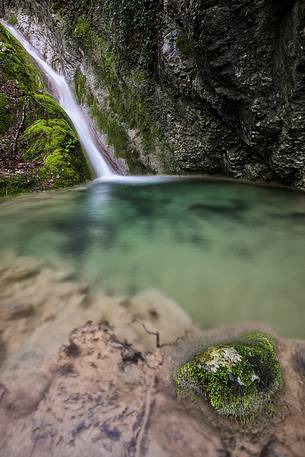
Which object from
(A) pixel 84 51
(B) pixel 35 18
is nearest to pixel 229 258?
(A) pixel 84 51

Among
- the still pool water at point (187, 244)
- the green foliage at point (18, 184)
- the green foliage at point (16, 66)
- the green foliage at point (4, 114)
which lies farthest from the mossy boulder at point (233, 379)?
the green foliage at point (16, 66)

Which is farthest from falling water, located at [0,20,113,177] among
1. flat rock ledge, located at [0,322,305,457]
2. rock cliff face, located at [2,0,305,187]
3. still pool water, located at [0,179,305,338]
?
flat rock ledge, located at [0,322,305,457]

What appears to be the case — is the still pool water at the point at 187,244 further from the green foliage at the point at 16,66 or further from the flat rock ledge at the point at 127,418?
the green foliage at the point at 16,66

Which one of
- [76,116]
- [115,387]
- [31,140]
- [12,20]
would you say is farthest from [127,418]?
[12,20]

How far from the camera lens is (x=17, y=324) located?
107 inches

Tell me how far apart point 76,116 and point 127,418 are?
11308 millimetres

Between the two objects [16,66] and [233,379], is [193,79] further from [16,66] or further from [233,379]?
[233,379]

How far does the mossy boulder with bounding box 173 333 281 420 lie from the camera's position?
193 centimetres

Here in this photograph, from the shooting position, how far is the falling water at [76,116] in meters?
10.2

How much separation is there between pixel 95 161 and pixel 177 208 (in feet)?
15.2

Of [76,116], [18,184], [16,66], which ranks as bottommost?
[18,184]

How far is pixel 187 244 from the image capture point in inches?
182

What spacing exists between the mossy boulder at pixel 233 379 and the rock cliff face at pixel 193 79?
5921mm

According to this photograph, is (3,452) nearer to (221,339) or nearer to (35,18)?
(221,339)
